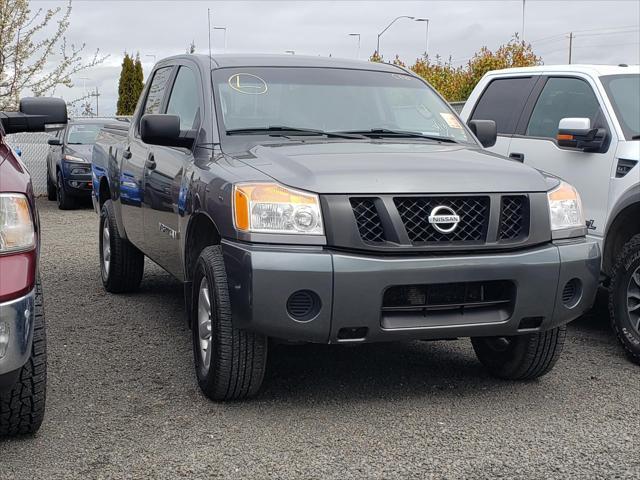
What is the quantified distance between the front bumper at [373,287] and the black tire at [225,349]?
0.37ft

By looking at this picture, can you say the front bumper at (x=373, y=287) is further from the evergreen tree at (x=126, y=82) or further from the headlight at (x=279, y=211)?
the evergreen tree at (x=126, y=82)

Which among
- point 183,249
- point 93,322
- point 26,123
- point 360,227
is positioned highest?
point 26,123

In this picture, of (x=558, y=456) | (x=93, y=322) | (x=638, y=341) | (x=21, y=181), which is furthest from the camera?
(x=93, y=322)

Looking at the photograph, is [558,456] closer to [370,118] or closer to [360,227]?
[360,227]

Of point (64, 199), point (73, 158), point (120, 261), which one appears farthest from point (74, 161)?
point (120, 261)

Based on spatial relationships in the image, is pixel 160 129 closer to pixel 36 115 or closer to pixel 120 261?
pixel 36 115

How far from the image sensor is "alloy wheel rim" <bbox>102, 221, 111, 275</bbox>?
7777mm

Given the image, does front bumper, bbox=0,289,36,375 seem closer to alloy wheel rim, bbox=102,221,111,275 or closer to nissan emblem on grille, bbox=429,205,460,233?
nissan emblem on grille, bbox=429,205,460,233

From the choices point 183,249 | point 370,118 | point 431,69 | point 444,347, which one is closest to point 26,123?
point 183,249

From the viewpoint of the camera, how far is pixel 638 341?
18.2 ft

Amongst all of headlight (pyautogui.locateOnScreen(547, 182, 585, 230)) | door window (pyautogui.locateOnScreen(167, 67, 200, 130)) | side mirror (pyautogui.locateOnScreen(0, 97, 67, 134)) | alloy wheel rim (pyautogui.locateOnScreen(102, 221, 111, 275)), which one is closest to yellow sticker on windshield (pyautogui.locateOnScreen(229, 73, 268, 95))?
door window (pyautogui.locateOnScreen(167, 67, 200, 130))

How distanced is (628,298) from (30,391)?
11.8 ft

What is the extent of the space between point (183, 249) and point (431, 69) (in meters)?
37.2

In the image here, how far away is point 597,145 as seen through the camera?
20.2ft
